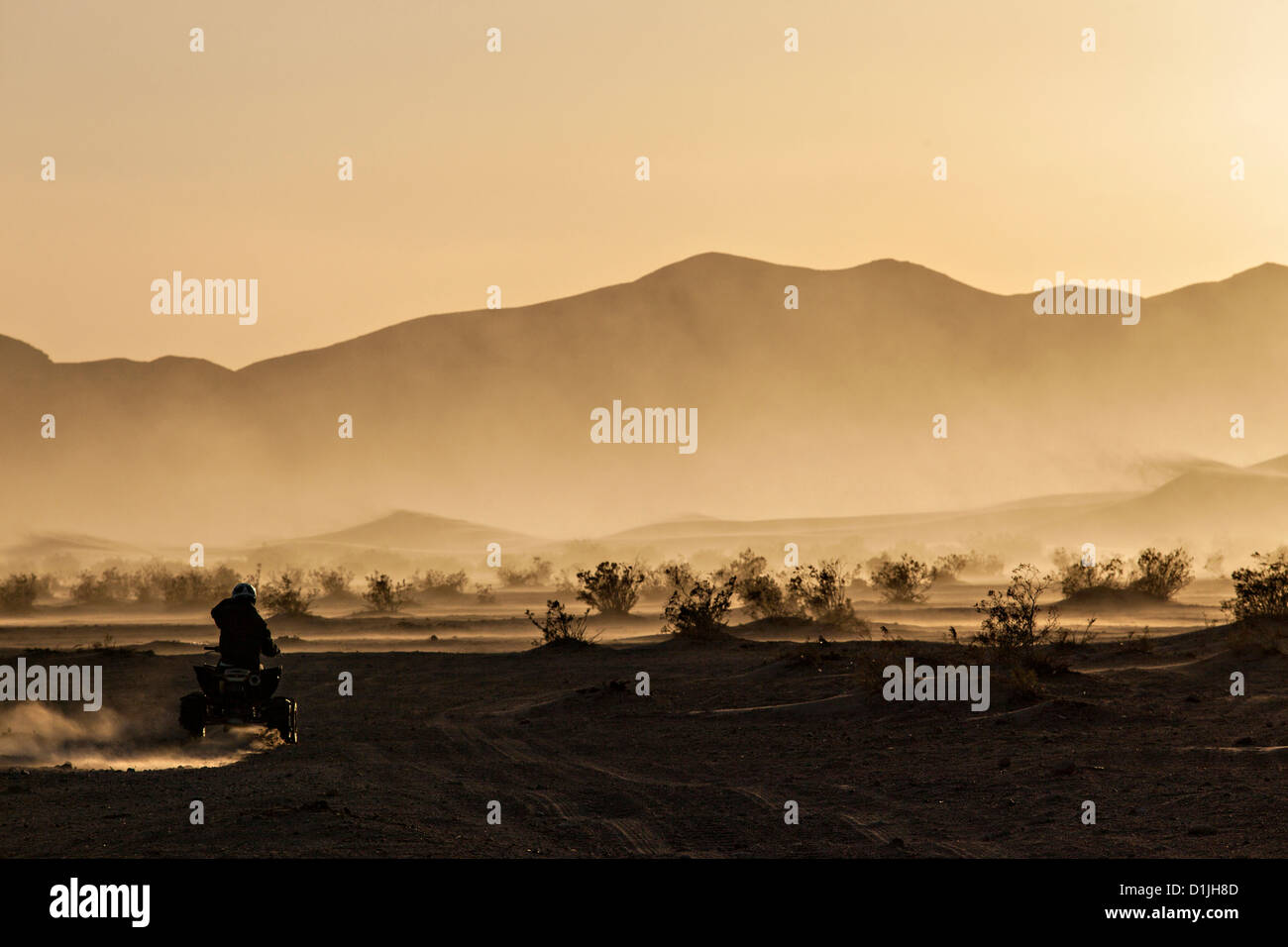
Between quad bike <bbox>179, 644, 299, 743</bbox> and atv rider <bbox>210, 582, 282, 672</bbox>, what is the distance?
0.55ft

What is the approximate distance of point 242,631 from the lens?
579 inches

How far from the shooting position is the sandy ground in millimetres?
9836

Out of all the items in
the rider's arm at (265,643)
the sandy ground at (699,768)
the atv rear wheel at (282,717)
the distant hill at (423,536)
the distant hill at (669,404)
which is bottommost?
the sandy ground at (699,768)

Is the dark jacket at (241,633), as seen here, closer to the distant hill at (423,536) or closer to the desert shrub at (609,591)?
the desert shrub at (609,591)

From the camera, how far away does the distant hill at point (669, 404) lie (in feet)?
402

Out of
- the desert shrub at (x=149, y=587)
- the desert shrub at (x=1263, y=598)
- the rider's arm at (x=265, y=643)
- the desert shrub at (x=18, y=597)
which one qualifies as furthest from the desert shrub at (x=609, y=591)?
the rider's arm at (x=265, y=643)

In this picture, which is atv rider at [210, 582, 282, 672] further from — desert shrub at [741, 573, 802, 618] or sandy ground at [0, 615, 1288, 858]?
desert shrub at [741, 573, 802, 618]

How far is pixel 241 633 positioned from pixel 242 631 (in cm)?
3

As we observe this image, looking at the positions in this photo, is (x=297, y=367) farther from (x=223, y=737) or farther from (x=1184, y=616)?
(x=223, y=737)

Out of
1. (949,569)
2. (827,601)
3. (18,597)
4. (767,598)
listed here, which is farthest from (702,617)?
(949,569)

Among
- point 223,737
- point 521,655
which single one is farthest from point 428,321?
point 223,737

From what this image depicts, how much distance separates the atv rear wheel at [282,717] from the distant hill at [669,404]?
97.6 meters

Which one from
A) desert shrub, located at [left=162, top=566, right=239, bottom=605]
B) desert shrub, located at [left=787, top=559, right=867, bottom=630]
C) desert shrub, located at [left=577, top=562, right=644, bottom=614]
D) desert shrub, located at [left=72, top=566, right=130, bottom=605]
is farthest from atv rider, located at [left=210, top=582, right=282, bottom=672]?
desert shrub, located at [left=72, top=566, right=130, bottom=605]
